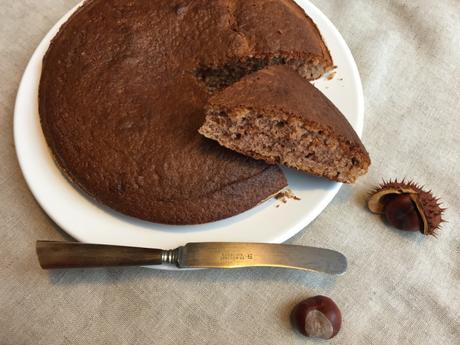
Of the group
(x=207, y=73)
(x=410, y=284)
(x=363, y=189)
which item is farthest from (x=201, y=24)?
(x=410, y=284)

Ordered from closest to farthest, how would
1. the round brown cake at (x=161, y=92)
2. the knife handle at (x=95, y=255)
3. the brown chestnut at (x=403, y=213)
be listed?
the knife handle at (x=95, y=255) → the round brown cake at (x=161, y=92) → the brown chestnut at (x=403, y=213)

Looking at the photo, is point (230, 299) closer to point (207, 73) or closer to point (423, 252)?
point (423, 252)

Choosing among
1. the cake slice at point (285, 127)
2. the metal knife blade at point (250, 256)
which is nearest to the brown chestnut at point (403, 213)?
the cake slice at point (285, 127)

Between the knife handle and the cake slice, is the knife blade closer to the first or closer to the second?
the knife handle

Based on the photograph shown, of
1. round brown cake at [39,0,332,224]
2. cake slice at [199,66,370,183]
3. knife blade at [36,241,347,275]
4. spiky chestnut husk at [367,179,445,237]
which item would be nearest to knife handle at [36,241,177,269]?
knife blade at [36,241,347,275]

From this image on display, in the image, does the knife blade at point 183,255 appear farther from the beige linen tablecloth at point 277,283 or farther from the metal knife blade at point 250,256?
the beige linen tablecloth at point 277,283

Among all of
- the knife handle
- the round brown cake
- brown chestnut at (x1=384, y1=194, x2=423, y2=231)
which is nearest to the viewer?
the knife handle
